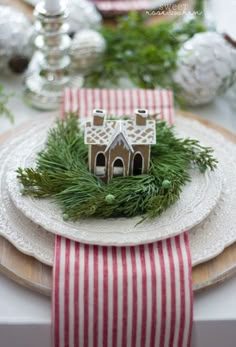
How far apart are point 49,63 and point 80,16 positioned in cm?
15

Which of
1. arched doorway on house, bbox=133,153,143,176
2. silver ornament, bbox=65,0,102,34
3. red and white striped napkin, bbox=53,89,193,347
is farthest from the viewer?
silver ornament, bbox=65,0,102,34

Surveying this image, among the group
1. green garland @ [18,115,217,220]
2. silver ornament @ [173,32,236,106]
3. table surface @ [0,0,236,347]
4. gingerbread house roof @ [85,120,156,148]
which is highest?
silver ornament @ [173,32,236,106]

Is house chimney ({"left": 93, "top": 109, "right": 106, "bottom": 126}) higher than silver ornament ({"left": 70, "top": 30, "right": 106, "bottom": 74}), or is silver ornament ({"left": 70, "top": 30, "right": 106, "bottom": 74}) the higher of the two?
silver ornament ({"left": 70, "top": 30, "right": 106, "bottom": 74})

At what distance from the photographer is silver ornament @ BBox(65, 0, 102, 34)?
1.17 meters

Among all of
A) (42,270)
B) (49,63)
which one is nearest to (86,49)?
(49,63)

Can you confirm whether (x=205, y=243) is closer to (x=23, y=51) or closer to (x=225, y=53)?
(x=225, y=53)

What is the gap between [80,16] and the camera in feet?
3.85

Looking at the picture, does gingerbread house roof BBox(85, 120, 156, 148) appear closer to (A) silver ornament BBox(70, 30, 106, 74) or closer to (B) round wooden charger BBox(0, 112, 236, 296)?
(B) round wooden charger BBox(0, 112, 236, 296)

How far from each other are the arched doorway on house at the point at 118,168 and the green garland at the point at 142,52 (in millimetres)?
295

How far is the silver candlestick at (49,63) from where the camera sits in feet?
3.41

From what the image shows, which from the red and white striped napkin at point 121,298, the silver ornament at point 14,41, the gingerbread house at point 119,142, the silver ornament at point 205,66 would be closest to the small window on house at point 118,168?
the gingerbread house at point 119,142

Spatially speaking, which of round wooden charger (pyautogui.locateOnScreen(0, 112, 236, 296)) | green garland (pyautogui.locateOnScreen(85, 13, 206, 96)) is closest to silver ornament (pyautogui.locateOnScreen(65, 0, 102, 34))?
green garland (pyautogui.locateOnScreen(85, 13, 206, 96))

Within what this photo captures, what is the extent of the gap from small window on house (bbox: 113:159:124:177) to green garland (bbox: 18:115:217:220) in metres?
0.02

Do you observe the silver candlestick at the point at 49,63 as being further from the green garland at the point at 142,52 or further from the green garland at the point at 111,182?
the green garland at the point at 111,182
